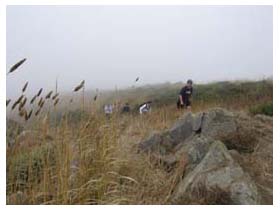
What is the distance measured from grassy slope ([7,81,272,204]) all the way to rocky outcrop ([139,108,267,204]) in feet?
0.21

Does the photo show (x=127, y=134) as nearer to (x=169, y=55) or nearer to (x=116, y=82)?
(x=116, y=82)

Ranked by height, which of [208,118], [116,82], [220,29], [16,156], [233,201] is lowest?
[233,201]

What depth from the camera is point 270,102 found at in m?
2.82

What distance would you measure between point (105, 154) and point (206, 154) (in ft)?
1.85

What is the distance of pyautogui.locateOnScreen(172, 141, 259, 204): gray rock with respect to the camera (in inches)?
106

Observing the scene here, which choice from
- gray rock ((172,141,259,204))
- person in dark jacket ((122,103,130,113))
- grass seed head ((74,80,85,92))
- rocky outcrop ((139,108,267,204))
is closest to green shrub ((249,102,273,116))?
rocky outcrop ((139,108,267,204))

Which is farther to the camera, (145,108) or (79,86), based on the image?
(145,108)

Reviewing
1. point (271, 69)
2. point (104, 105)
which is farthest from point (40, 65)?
point (271, 69)

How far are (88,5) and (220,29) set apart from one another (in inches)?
28.7

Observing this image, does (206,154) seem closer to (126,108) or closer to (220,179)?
(220,179)

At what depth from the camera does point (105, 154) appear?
286 centimetres

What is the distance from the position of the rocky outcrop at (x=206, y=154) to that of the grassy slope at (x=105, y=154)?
0.06 m

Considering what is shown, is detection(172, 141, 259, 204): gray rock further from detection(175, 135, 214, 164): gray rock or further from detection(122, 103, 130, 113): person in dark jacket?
detection(122, 103, 130, 113): person in dark jacket
